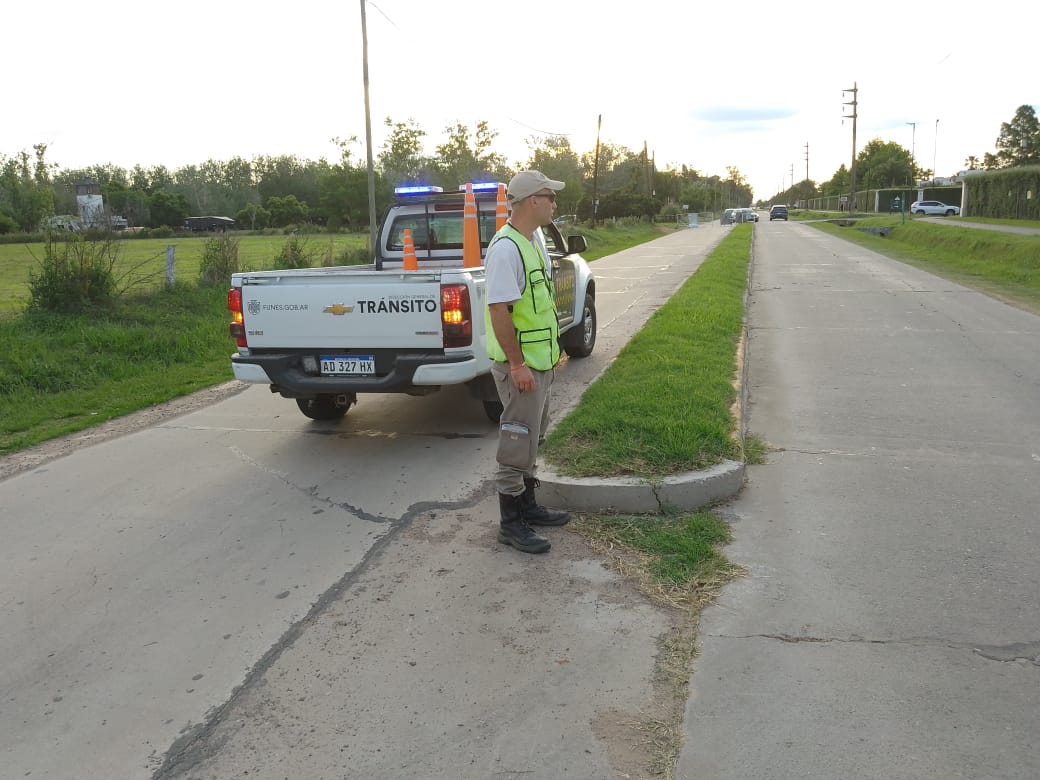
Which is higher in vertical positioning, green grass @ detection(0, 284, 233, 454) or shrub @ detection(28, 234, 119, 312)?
shrub @ detection(28, 234, 119, 312)

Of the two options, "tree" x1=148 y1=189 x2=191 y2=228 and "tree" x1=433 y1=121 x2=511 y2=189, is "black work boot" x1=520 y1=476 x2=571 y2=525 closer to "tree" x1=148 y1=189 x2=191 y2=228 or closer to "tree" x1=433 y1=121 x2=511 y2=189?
"tree" x1=433 y1=121 x2=511 y2=189

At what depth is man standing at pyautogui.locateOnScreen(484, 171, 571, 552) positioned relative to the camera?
424 centimetres

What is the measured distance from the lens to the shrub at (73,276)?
11148mm

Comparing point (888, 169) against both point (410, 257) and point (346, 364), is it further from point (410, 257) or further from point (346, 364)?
point (346, 364)

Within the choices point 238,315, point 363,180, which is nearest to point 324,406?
point 238,315

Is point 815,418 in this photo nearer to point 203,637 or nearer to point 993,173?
point 203,637

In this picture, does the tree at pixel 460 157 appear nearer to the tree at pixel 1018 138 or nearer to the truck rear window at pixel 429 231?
the truck rear window at pixel 429 231

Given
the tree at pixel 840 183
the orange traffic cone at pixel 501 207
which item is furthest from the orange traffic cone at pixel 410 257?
the tree at pixel 840 183

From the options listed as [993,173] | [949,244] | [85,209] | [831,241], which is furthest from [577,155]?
[85,209]

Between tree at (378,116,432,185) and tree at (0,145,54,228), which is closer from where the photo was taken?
tree at (378,116,432,185)

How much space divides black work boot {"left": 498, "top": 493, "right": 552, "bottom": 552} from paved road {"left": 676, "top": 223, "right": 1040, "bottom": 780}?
998 mm

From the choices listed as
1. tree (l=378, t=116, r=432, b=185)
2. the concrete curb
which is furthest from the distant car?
the concrete curb

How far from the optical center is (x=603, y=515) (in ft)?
15.9

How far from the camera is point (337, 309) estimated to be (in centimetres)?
624
